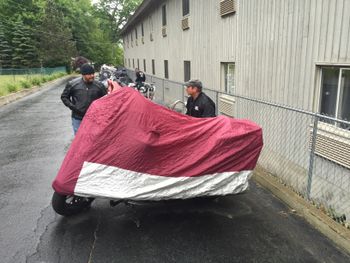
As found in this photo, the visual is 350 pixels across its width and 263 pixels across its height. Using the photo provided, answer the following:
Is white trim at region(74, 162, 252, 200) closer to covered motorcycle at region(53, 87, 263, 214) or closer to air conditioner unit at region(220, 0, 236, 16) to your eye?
covered motorcycle at region(53, 87, 263, 214)

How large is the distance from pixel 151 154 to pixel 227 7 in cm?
645

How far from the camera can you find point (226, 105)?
360 inches

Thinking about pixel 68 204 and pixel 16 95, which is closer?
pixel 68 204

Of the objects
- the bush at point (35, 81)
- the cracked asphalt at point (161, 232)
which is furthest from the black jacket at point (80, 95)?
the bush at point (35, 81)

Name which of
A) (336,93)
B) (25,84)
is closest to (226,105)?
(336,93)

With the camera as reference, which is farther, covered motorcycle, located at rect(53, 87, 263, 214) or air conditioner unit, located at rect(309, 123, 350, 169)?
air conditioner unit, located at rect(309, 123, 350, 169)

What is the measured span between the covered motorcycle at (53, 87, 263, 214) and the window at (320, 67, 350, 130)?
171cm

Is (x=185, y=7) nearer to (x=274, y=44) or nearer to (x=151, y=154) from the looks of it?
(x=274, y=44)

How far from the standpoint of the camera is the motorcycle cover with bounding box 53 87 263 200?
362cm

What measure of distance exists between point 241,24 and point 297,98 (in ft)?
10.1

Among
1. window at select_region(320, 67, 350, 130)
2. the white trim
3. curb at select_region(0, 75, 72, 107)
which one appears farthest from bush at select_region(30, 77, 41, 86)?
the white trim

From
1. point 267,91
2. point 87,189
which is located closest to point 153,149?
point 87,189

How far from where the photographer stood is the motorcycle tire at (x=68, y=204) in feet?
13.7

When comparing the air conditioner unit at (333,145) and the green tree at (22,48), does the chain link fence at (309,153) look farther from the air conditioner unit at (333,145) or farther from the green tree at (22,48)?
the green tree at (22,48)
